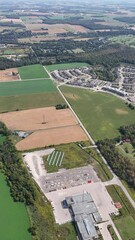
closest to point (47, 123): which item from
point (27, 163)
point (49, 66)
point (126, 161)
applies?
point (27, 163)

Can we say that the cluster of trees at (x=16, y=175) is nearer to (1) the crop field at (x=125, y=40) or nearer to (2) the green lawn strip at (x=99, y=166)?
(2) the green lawn strip at (x=99, y=166)

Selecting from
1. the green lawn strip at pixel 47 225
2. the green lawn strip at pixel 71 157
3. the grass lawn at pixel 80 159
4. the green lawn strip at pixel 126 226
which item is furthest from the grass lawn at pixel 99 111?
the green lawn strip at pixel 47 225

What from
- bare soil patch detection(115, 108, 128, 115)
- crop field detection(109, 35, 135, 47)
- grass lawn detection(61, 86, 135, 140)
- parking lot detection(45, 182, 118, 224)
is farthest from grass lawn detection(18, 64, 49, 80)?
crop field detection(109, 35, 135, 47)

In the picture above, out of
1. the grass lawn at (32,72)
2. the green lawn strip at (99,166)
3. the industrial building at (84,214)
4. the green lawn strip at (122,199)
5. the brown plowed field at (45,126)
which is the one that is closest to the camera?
the industrial building at (84,214)

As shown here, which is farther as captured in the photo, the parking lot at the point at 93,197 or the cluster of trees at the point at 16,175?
the cluster of trees at the point at 16,175

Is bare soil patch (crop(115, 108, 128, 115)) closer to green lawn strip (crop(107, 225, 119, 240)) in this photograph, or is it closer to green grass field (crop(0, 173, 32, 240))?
green lawn strip (crop(107, 225, 119, 240))

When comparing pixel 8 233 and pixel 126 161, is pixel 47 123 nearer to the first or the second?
pixel 126 161
